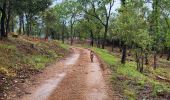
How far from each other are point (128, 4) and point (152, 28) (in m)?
7.03


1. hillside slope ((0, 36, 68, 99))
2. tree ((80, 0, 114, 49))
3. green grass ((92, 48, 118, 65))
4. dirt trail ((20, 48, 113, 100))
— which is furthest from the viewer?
tree ((80, 0, 114, 49))

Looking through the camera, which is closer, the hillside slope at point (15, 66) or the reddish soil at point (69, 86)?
the reddish soil at point (69, 86)

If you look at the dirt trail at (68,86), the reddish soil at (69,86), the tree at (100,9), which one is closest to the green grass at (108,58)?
the dirt trail at (68,86)

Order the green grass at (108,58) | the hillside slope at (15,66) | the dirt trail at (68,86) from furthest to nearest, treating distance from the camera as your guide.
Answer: the green grass at (108,58) < the hillside slope at (15,66) < the dirt trail at (68,86)

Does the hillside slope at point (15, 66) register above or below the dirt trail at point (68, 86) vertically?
above

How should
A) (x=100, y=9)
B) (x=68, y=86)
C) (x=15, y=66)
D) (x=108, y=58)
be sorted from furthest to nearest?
(x=100, y=9) < (x=108, y=58) < (x=15, y=66) < (x=68, y=86)

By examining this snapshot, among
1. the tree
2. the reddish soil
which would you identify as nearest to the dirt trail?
the reddish soil

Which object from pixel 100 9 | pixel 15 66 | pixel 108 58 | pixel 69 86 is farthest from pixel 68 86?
pixel 100 9

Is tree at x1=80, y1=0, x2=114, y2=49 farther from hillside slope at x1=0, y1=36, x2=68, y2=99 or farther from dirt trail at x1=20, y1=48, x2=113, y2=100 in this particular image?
dirt trail at x1=20, y1=48, x2=113, y2=100

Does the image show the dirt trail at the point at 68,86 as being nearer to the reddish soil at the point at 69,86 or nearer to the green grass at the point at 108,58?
the reddish soil at the point at 69,86

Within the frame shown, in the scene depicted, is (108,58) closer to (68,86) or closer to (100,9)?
(68,86)

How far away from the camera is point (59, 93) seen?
808 inches

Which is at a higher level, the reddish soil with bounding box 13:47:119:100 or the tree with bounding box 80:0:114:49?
the tree with bounding box 80:0:114:49

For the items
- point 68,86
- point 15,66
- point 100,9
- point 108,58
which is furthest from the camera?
point 100,9
